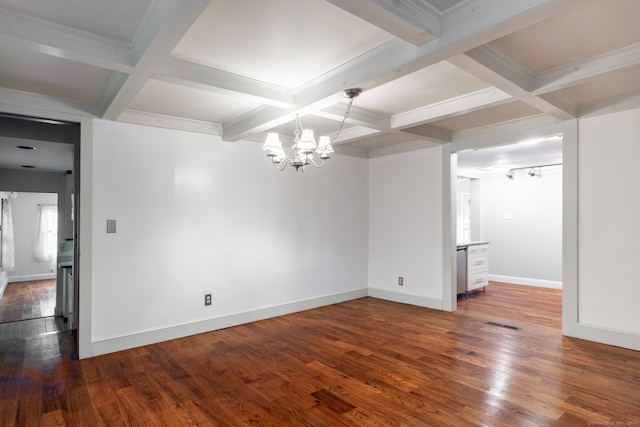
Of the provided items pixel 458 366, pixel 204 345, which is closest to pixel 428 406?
pixel 458 366

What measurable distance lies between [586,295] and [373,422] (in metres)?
2.88

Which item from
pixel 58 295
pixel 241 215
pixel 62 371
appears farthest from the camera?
pixel 58 295

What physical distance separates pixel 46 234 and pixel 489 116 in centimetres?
1027

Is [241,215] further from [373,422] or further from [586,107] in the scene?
[586,107]

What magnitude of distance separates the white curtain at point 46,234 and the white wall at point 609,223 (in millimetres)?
10675

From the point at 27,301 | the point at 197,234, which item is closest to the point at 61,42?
the point at 197,234

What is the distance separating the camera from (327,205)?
529cm

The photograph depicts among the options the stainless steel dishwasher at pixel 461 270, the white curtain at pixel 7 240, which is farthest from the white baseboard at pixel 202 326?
the white curtain at pixel 7 240

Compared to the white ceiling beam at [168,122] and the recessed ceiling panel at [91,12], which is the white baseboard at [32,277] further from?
the recessed ceiling panel at [91,12]

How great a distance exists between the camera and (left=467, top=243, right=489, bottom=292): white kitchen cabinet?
5836 millimetres

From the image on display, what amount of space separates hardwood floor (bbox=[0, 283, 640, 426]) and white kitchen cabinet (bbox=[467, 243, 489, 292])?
1685 mm

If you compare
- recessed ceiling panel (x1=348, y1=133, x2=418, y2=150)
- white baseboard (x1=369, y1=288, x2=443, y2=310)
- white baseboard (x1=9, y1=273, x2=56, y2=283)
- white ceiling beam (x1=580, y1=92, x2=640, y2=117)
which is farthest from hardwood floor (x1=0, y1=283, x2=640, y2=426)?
white baseboard (x1=9, y1=273, x2=56, y2=283)

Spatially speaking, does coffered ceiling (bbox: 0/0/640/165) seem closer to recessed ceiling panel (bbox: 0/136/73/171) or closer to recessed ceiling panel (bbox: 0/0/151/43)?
recessed ceiling panel (bbox: 0/0/151/43)

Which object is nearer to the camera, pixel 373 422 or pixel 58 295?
pixel 373 422
